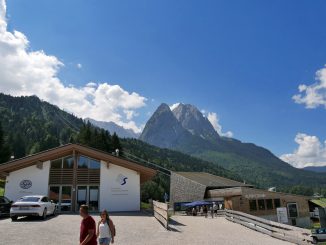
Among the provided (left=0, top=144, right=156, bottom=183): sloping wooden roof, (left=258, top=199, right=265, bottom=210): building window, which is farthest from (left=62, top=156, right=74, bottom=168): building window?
(left=258, top=199, right=265, bottom=210): building window

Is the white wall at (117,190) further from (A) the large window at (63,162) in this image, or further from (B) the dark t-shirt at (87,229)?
(B) the dark t-shirt at (87,229)

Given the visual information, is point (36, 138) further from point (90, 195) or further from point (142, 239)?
point (142, 239)

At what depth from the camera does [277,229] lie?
52.8 ft

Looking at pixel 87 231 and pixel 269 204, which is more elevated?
pixel 269 204

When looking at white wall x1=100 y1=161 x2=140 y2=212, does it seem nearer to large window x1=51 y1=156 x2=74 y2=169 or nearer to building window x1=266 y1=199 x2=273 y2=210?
large window x1=51 y1=156 x2=74 y2=169

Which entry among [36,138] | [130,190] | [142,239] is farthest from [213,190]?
[36,138]

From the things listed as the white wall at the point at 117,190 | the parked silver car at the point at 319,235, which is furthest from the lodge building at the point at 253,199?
the parked silver car at the point at 319,235

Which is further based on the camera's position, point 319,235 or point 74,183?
point 74,183

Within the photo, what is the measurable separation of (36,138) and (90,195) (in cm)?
12483

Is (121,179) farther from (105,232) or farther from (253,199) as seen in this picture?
(105,232)

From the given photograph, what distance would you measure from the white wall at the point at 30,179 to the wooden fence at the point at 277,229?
52.1 ft

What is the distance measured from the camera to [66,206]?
2791cm

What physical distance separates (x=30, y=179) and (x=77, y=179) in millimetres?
3934

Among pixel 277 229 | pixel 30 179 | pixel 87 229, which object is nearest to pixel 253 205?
pixel 30 179
